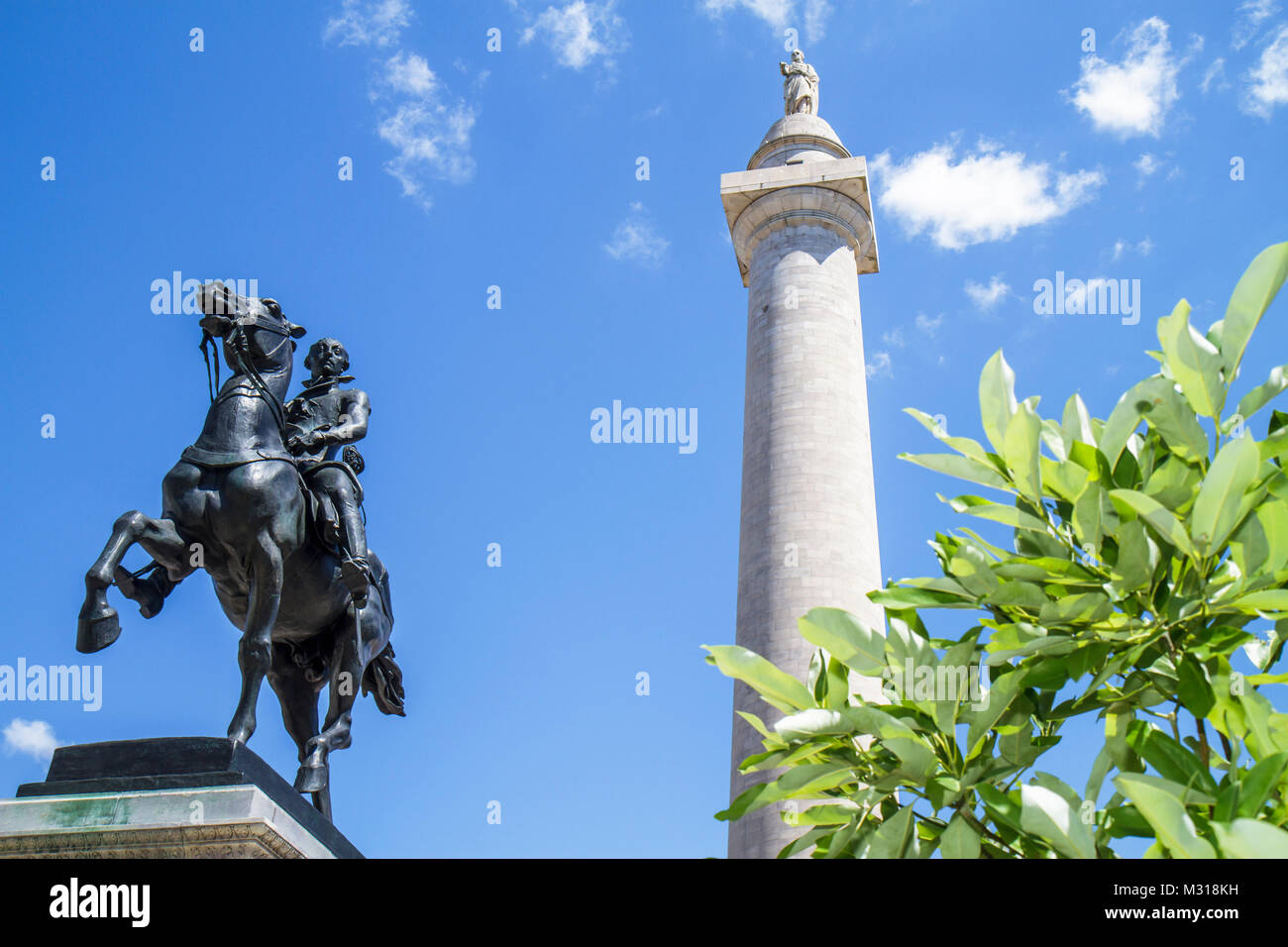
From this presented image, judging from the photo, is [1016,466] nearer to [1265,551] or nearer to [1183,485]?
[1183,485]

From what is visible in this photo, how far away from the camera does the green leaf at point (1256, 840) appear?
2191 millimetres

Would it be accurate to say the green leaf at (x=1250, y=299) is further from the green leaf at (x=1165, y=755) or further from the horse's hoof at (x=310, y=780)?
the horse's hoof at (x=310, y=780)

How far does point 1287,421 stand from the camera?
3.30m

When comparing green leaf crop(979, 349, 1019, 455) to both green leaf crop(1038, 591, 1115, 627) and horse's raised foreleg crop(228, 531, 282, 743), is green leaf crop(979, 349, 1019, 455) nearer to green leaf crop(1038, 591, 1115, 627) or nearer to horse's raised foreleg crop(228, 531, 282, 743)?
green leaf crop(1038, 591, 1115, 627)

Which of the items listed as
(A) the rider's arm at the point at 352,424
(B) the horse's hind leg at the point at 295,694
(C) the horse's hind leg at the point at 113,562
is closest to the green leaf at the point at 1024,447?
(C) the horse's hind leg at the point at 113,562

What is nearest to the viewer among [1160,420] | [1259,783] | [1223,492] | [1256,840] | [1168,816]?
[1256,840]

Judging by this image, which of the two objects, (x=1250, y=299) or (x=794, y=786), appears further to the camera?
(x=794, y=786)

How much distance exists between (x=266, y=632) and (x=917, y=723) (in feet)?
17.4

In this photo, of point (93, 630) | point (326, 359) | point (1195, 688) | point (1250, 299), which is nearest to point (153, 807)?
point (93, 630)

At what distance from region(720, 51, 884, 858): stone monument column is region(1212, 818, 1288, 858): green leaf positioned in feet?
44.9

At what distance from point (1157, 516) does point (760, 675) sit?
1.14 m

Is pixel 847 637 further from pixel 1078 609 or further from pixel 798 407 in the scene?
pixel 798 407

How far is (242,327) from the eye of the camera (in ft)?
26.7
